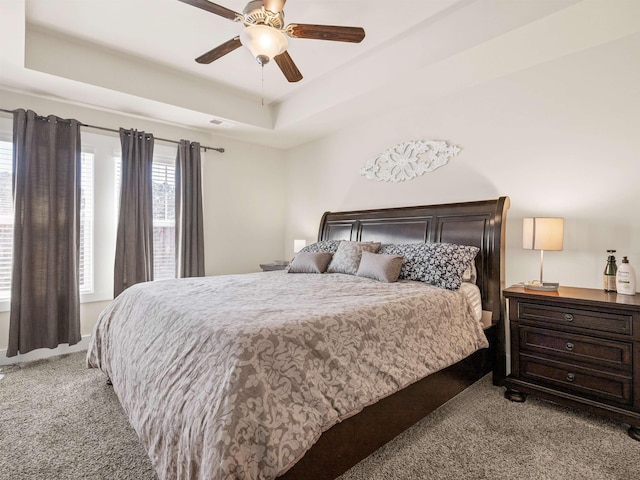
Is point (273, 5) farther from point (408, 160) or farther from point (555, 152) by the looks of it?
point (555, 152)

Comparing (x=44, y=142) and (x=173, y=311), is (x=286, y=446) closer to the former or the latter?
(x=173, y=311)

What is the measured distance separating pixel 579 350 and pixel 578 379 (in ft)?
0.60

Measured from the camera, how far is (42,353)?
10.5 feet

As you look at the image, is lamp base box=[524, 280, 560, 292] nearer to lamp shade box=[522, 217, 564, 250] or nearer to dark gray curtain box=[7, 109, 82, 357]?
lamp shade box=[522, 217, 564, 250]

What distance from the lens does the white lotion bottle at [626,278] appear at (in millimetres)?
2070

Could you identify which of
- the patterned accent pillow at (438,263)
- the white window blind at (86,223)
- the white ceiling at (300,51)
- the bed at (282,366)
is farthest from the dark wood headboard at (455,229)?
the white window blind at (86,223)

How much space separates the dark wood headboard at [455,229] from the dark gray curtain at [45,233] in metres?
2.83

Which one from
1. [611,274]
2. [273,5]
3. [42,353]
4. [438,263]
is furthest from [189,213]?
[611,274]

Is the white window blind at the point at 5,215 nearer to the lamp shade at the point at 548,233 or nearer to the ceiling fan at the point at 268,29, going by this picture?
the ceiling fan at the point at 268,29

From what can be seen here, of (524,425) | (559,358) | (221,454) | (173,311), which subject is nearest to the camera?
(221,454)

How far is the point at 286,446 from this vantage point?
1.18 m

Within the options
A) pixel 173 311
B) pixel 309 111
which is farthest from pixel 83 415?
pixel 309 111

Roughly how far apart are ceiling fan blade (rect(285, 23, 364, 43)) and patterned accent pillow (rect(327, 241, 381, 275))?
1786 mm

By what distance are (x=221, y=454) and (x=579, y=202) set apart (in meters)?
2.85
